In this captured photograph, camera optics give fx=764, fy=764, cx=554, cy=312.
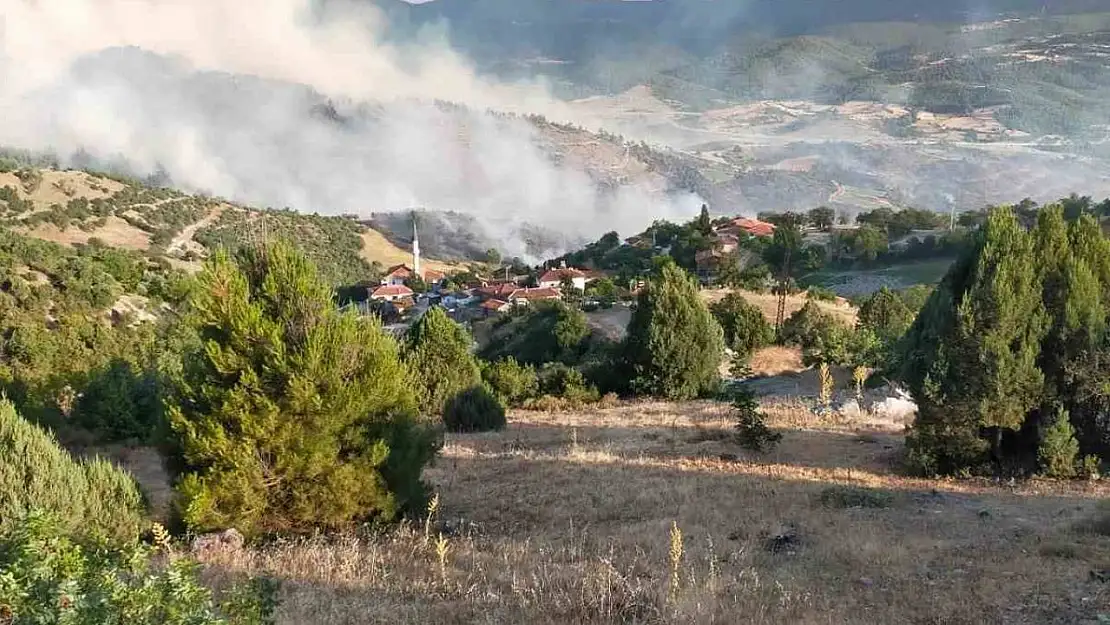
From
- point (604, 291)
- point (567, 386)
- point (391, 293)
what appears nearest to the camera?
point (567, 386)

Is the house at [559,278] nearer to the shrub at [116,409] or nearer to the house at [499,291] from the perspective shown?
the house at [499,291]

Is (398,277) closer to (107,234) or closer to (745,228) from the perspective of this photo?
(107,234)

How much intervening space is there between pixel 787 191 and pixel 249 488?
183m

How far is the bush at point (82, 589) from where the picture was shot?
2.58 meters

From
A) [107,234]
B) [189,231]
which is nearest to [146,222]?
[189,231]

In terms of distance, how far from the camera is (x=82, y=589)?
273 centimetres

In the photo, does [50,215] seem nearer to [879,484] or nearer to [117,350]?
[117,350]

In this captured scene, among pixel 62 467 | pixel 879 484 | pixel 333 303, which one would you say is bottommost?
pixel 879 484

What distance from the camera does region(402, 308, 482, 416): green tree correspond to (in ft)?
61.1

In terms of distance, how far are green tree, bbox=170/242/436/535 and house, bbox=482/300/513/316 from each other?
42.7 meters

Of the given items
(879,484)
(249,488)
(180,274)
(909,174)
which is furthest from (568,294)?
(909,174)

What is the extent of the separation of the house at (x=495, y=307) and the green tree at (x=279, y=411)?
42730 millimetres

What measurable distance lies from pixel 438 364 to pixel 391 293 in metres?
50.7

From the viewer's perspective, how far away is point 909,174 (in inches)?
7126
